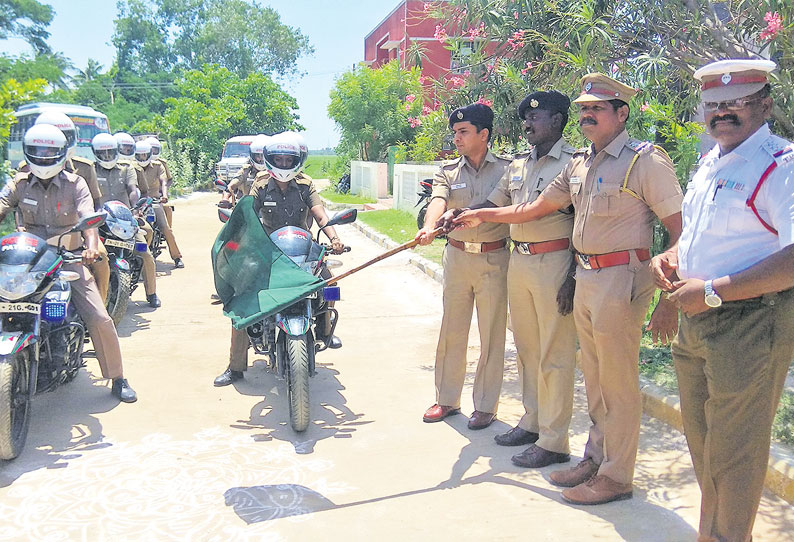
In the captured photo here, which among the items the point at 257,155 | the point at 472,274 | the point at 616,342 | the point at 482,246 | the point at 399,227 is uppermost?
the point at 257,155

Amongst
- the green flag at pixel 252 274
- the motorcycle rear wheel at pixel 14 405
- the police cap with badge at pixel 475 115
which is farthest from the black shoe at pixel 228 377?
the police cap with badge at pixel 475 115

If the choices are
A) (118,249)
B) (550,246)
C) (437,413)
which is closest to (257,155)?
(118,249)

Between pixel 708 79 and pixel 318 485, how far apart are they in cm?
279

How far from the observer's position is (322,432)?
4.91 meters

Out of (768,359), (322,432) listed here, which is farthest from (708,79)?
(322,432)

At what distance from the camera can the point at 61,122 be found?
6289mm

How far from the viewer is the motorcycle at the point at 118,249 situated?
738 cm

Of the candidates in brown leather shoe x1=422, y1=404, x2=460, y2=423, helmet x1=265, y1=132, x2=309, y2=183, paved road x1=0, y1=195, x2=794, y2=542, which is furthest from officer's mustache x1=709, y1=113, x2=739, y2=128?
helmet x1=265, y1=132, x2=309, y2=183

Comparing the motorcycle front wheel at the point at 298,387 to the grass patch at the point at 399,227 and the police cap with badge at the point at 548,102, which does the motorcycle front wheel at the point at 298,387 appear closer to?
the police cap with badge at the point at 548,102

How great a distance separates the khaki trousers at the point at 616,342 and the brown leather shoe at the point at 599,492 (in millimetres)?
33

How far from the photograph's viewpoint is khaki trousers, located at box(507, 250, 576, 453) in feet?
13.8

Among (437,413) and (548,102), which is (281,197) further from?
(548,102)

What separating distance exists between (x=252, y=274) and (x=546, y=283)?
1.91 metres

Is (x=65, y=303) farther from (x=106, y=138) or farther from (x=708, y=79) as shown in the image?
(x=106, y=138)
